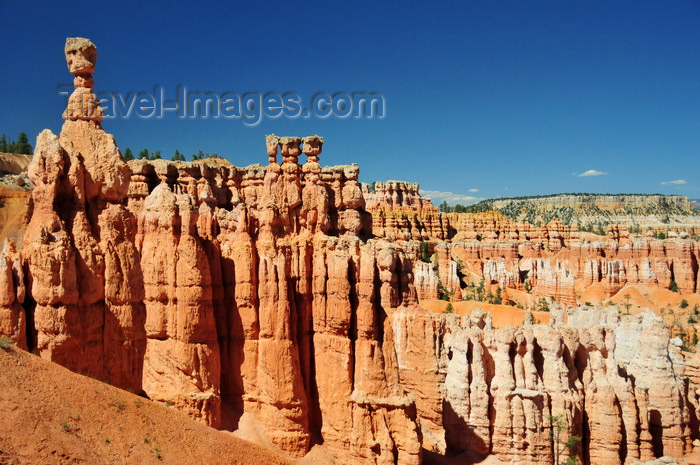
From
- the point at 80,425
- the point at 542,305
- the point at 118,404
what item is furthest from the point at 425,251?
the point at 80,425

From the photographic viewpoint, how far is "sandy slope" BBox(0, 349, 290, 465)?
10.6m

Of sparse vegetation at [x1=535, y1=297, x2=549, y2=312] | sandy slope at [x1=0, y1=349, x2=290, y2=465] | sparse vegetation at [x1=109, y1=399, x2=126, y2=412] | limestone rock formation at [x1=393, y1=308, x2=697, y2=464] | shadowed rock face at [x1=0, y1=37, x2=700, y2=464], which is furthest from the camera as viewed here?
sparse vegetation at [x1=535, y1=297, x2=549, y2=312]

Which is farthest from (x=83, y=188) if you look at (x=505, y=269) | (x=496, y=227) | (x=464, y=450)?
(x=496, y=227)

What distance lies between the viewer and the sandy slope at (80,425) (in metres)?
10.6

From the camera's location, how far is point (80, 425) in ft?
38.8

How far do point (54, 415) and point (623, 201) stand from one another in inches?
7250

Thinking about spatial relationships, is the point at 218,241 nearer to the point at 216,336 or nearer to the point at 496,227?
the point at 216,336

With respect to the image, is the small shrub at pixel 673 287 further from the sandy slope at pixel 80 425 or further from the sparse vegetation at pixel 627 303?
the sandy slope at pixel 80 425

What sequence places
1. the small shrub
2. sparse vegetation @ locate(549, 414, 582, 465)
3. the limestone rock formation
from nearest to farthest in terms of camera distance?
sparse vegetation @ locate(549, 414, 582, 465)
the limestone rock formation
the small shrub

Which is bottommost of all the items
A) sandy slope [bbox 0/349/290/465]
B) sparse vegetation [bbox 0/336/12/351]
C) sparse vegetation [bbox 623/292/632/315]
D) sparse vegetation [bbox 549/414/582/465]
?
sparse vegetation [bbox 549/414/582/465]

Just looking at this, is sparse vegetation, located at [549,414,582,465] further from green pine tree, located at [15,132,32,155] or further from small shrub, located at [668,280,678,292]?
green pine tree, located at [15,132,32,155]

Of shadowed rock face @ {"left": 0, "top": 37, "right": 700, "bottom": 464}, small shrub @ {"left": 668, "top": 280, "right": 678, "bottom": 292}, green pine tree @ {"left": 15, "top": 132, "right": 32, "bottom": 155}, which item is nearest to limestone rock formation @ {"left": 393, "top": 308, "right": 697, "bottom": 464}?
shadowed rock face @ {"left": 0, "top": 37, "right": 700, "bottom": 464}

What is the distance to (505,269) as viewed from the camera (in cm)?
7675

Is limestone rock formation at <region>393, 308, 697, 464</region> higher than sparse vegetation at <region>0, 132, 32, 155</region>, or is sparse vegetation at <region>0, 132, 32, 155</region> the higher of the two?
sparse vegetation at <region>0, 132, 32, 155</region>
